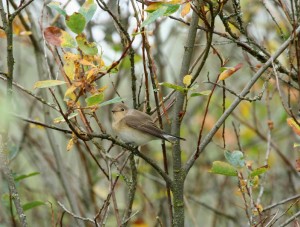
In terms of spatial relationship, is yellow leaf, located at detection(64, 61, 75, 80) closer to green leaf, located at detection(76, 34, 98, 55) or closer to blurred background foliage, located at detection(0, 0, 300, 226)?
green leaf, located at detection(76, 34, 98, 55)

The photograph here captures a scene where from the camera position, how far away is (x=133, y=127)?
3.08 metres

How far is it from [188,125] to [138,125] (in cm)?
212

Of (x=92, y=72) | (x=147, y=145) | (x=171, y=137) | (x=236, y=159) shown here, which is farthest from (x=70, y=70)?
(x=147, y=145)

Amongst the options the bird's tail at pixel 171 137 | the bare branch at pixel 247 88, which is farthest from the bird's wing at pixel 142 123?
the bare branch at pixel 247 88

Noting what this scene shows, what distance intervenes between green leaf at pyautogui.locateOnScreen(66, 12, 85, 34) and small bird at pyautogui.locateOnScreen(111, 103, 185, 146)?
904 millimetres

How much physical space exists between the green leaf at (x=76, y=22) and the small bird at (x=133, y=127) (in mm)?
904

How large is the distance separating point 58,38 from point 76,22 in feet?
0.34

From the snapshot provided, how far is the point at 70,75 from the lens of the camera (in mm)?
1882

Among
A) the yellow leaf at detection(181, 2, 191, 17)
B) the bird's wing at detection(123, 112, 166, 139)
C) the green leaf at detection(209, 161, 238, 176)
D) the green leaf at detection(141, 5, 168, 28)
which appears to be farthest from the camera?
the bird's wing at detection(123, 112, 166, 139)

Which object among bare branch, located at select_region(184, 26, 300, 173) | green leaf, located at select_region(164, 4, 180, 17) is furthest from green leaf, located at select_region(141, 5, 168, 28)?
bare branch, located at select_region(184, 26, 300, 173)

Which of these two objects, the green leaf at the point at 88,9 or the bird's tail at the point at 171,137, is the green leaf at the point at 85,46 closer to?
the green leaf at the point at 88,9

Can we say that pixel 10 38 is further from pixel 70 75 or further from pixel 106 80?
pixel 106 80

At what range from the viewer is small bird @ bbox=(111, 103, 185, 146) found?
2.85m

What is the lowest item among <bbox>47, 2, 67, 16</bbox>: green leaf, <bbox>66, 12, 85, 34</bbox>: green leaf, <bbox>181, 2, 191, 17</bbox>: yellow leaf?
<bbox>66, 12, 85, 34</bbox>: green leaf
